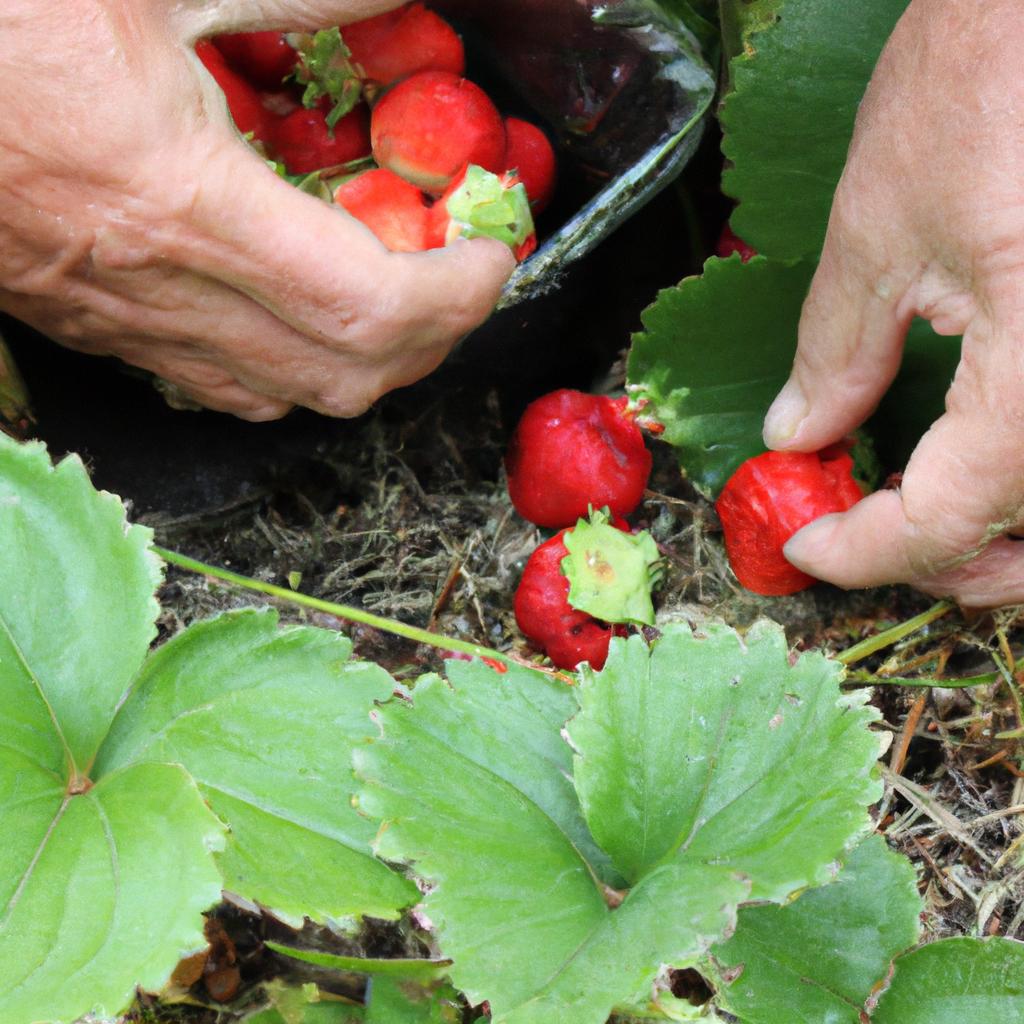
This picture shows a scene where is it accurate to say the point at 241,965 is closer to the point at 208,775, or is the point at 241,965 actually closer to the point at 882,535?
the point at 208,775

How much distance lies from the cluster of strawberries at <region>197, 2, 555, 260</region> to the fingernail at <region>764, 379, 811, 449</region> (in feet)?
1.00

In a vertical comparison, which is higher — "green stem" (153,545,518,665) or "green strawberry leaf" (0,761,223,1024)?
"green strawberry leaf" (0,761,223,1024)

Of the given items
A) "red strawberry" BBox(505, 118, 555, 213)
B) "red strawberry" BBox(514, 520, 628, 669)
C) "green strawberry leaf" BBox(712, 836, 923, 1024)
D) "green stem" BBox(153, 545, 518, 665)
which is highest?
"red strawberry" BBox(505, 118, 555, 213)

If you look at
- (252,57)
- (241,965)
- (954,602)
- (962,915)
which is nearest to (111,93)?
(252,57)

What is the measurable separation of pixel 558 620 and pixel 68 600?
1.57 feet

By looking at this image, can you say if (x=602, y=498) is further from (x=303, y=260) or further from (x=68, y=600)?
(x=68, y=600)

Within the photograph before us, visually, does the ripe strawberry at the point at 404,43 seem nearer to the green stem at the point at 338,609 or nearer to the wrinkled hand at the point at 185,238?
the wrinkled hand at the point at 185,238

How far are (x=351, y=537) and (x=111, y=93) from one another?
0.58 meters

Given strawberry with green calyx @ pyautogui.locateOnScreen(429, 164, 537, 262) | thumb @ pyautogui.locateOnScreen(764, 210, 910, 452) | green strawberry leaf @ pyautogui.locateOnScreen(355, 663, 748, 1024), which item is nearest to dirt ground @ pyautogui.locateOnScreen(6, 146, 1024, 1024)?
strawberry with green calyx @ pyautogui.locateOnScreen(429, 164, 537, 262)

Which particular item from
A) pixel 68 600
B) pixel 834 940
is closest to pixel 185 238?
pixel 68 600

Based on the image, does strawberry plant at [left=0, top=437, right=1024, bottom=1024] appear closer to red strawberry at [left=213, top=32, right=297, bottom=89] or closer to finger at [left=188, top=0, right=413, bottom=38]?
finger at [left=188, top=0, right=413, bottom=38]

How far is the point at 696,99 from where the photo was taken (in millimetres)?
1073

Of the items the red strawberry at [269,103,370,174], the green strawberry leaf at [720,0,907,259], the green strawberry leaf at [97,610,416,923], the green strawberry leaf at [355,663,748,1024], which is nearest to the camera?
the green strawberry leaf at [355,663,748,1024]

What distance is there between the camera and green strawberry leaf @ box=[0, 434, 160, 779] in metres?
0.75
